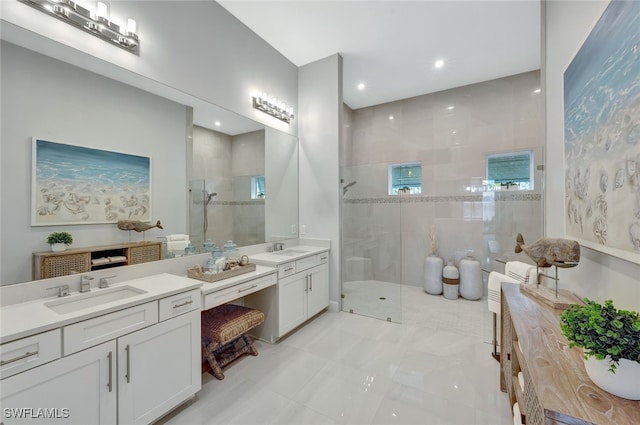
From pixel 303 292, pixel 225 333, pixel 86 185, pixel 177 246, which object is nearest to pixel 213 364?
pixel 225 333

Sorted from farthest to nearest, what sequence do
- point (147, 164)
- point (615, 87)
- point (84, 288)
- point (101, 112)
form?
point (147, 164)
point (101, 112)
point (84, 288)
point (615, 87)

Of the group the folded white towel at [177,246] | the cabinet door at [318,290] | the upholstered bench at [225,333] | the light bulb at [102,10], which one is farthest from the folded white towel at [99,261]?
the cabinet door at [318,290]

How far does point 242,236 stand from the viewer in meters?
2.88

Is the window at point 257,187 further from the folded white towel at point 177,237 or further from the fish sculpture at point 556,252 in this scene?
the fish sculpture at point 556,252

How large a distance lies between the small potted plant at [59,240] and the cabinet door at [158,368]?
2.34 ft

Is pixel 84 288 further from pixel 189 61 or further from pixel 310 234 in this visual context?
pixel 310 234

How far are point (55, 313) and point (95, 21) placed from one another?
180 centimetres

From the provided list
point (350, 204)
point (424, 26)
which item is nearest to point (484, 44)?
point (424, 26)

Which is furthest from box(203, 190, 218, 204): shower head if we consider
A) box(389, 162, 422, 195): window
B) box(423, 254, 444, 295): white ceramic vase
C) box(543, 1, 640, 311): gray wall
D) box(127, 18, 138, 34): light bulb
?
box(423, 254, 444, 295): white ceramic vase

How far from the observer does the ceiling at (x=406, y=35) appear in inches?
101

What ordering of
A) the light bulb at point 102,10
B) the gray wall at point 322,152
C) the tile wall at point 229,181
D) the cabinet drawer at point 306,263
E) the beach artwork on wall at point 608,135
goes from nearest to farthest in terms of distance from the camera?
the beach artwork on wall at point 608,135
the light bulb at point 102,10
the tile wall at point 229,181
the cabinet drawer at point 306,263
the gray wall at point 322,152

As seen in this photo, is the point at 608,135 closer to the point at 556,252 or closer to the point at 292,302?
the point at 556,252

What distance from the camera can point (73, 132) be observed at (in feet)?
5.39

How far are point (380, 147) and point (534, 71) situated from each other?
7.54 feet
